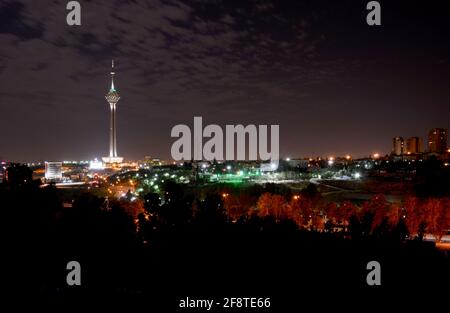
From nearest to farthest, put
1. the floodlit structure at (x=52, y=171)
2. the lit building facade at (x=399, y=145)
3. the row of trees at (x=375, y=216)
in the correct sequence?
the row of trees at (x=375, y=216)
the floodlit structure at (x=52, y=171)
the lit building facade at (x=399, y=145)

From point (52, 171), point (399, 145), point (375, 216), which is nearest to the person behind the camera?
point (375, 216)

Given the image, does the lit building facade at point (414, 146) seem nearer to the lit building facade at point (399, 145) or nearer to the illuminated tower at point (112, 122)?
the lit building facade at point (399, 145)

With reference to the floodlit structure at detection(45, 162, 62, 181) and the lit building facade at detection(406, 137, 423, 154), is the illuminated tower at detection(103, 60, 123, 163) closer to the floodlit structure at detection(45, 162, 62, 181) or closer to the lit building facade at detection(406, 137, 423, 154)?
the floodlit structure at detection(45, 162, 62, 181)

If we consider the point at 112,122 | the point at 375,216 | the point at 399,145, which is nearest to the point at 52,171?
the point at 112,122

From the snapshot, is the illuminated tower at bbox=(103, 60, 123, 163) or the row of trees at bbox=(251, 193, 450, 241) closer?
the row of trees at bbox=(251, 193, 450, 241)

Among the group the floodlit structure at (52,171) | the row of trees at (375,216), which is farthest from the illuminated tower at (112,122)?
the row of trees at (375,216)

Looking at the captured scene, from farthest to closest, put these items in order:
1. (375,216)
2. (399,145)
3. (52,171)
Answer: (399,145)
(52,171)
(375,216)

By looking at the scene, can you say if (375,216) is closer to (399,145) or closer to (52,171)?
(52,171)

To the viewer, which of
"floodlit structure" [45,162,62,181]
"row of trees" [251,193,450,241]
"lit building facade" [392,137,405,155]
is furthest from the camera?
"lit building facade" [392,137,405,155]

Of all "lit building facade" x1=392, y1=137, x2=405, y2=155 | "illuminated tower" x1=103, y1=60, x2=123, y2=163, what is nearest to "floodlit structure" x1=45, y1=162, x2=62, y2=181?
"illuminated tower" x1=103, y1=60, x2=123, y2=163
